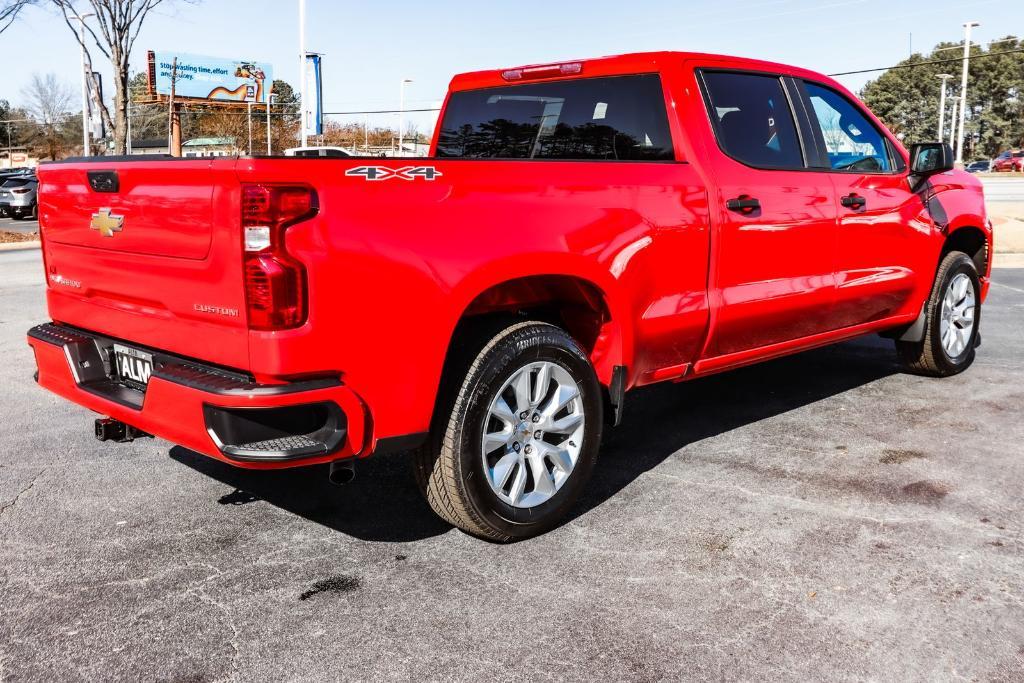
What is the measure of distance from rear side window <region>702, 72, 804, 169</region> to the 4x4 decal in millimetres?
1841

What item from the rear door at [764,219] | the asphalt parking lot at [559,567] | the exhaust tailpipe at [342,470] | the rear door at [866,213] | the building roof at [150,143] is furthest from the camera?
the building roof at [150,143]

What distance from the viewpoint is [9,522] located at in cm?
385

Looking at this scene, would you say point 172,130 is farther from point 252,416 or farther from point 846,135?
point 252,416

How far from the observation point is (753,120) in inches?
185

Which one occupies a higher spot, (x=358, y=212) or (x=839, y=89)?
(x=839, y=89)

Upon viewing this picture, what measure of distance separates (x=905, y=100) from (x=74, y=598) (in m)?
94.7

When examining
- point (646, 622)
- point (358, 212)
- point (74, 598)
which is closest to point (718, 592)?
point (646, 622)

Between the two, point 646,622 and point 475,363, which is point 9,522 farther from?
point 646,622

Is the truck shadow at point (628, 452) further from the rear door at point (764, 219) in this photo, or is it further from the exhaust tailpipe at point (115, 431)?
the rear door at point (764, 219)

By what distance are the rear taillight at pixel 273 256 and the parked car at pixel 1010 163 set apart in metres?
67.2

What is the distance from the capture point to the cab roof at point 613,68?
4465 millimetres

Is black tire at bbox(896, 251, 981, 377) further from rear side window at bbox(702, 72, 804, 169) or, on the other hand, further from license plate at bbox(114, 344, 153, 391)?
license plate at bbox(114, 344, 153, 391)

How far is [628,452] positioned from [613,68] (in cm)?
189

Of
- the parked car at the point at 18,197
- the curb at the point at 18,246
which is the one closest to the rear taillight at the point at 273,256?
the curb at the point at 18,246
